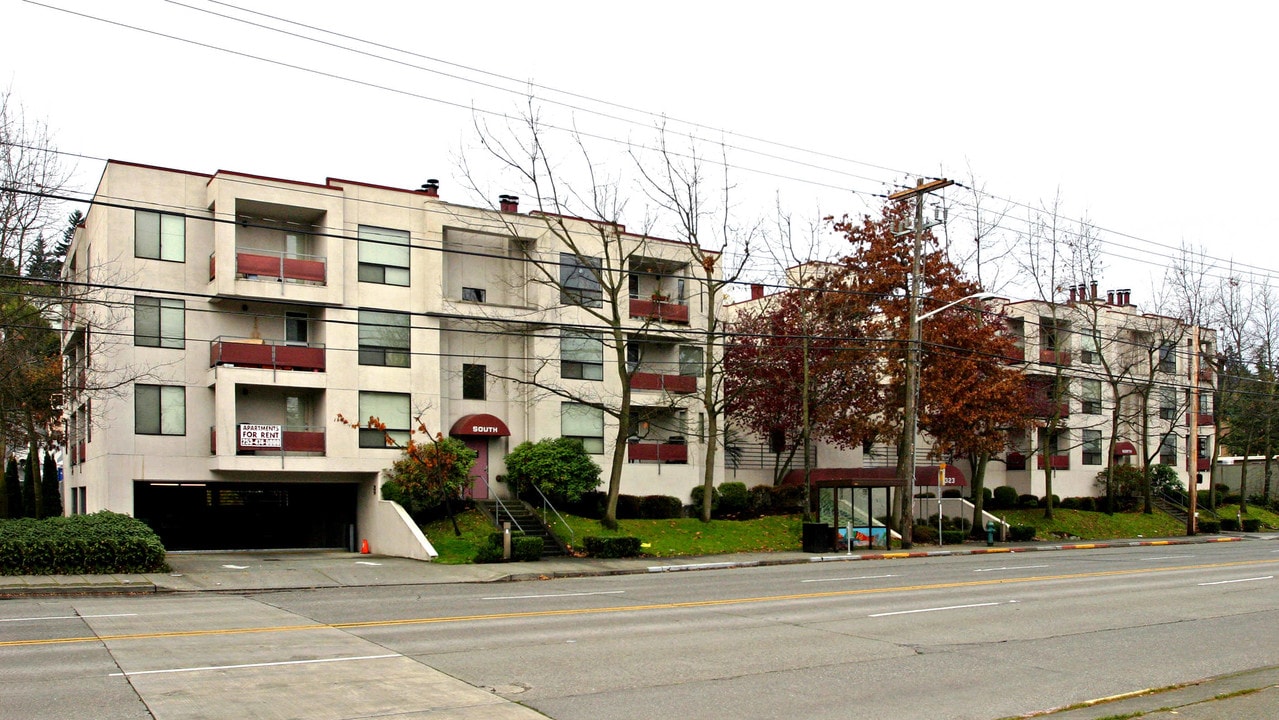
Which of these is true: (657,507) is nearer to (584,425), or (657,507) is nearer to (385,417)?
(584,425)

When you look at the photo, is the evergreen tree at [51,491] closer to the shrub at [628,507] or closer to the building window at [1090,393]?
the shrub at [628,507]

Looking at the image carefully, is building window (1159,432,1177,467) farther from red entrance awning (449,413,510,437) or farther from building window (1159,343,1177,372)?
red entrance awning (449,413,510,437)

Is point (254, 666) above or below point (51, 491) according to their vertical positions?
above

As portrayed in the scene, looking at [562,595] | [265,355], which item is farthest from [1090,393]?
[562,595]

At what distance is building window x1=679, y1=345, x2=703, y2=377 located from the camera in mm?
42281

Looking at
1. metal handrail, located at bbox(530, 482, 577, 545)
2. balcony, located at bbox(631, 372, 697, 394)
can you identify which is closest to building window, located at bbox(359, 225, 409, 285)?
metal handrail, located at bbox(530, 482, 577, 545)

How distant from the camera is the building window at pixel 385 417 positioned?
35156 mm

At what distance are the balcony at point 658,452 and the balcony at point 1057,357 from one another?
15.8m

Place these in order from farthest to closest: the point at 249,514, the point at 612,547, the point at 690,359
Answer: the point at 690,359 → the point at 249,514 → the point at 612,547

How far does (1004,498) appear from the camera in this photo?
54.0 metres

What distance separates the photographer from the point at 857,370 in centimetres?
4312

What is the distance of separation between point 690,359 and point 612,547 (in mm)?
12475

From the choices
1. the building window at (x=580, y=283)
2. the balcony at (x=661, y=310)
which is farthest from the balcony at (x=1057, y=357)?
the building window at (x=580, y=283)

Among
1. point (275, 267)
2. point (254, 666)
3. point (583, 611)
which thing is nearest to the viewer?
point (254, 666)
